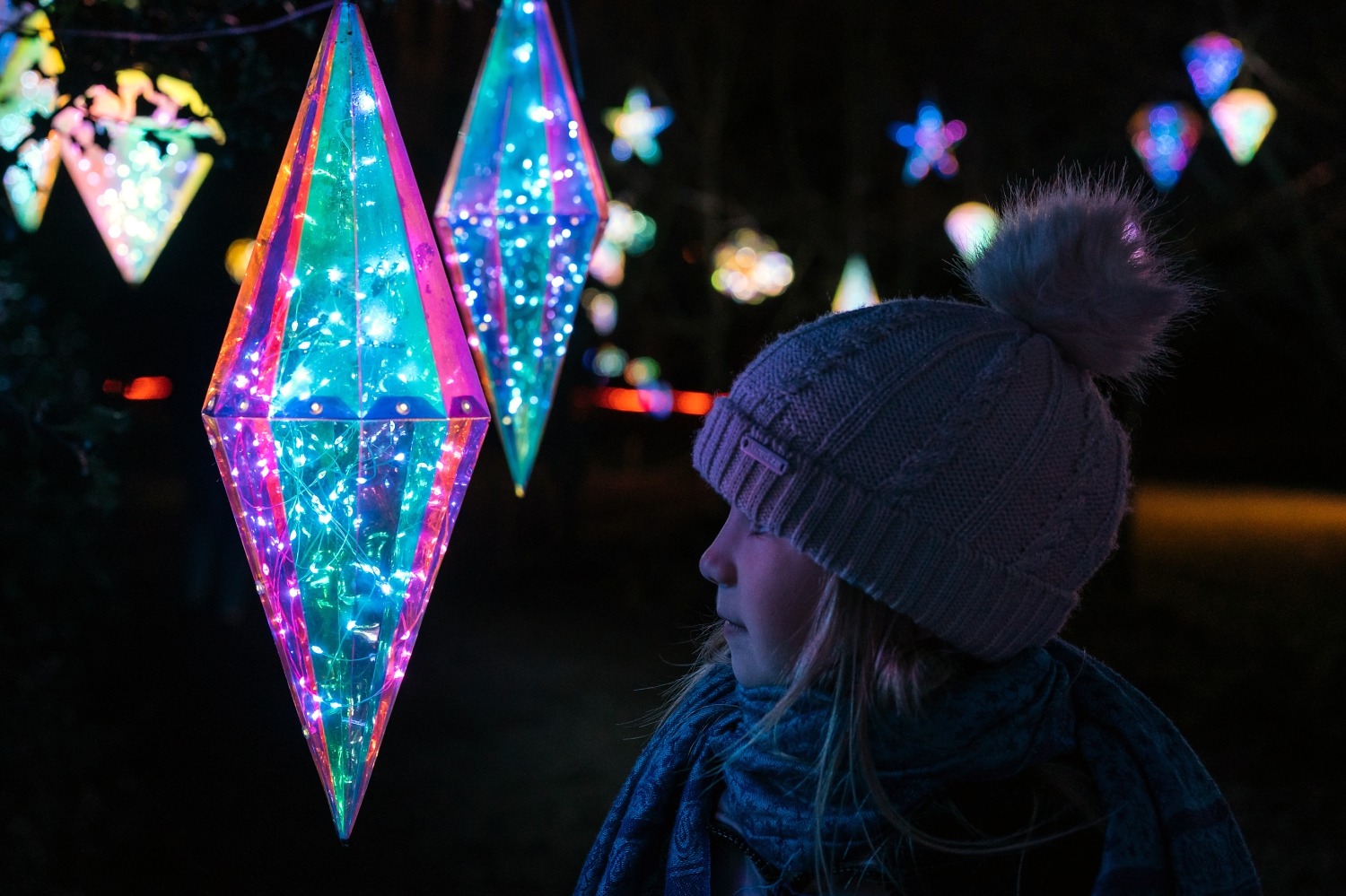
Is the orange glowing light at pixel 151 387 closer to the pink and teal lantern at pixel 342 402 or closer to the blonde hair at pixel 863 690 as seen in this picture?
the pink and teal lantern at pixel 342 402

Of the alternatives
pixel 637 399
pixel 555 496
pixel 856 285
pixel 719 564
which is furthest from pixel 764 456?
pixel 637 399

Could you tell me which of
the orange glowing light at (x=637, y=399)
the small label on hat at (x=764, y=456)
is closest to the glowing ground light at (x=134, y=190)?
the small label on hat at (x=764, y=456)

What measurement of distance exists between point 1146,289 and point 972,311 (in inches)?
10.1

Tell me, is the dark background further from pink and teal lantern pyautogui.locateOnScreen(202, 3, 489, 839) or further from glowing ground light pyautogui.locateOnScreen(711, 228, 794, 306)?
pink and teal lantern pyautogui.locateOnScreen(202, 3, 489, 839)

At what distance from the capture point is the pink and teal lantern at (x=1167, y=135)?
7824mm

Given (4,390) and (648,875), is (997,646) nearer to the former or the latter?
(648,875)

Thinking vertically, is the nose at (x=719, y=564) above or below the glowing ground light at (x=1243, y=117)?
above

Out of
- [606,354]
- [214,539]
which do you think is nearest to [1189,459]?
[606,354]

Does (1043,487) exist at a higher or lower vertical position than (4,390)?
higher

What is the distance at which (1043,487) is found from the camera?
A: 1688 mm

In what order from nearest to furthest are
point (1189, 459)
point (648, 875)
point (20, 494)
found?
point (648, 875)
point (20, 494)
point (1189, 459)

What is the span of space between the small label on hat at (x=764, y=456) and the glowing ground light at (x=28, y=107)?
162 centimetres

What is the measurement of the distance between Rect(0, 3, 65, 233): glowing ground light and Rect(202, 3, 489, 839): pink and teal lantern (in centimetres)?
109

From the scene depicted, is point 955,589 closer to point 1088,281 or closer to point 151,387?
point 1088,281
